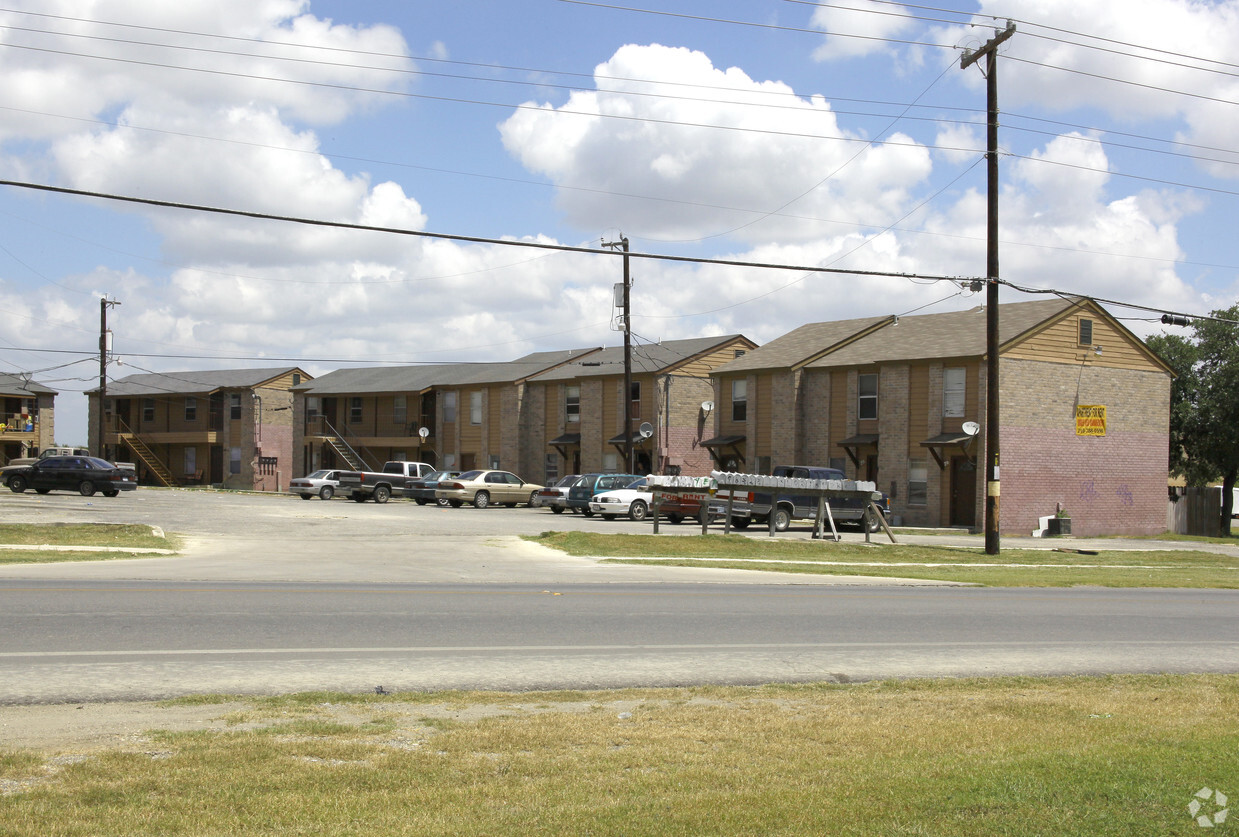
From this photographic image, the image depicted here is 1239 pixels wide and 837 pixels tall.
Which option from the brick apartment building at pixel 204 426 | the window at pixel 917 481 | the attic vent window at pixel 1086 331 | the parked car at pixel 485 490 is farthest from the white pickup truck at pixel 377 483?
the attic vent window at pixel 1086 331

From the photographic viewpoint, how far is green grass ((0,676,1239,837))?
16.9 feet

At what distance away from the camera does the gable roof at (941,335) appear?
126ft

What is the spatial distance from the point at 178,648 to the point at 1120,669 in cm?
901

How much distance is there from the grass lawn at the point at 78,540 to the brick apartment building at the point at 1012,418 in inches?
991

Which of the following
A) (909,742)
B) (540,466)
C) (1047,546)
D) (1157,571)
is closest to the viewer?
(909,742)

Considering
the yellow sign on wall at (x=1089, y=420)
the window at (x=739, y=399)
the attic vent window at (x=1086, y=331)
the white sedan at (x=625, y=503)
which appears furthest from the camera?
the window at (x=739, y=399)

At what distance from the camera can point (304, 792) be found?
5.59 meters

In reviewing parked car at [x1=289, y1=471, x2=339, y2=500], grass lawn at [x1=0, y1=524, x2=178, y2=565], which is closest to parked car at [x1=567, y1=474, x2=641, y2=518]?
parked car at [x1=289, y1=471, x2=339, y2=500]

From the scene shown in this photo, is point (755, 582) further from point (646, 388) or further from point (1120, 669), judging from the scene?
point (646, 388)

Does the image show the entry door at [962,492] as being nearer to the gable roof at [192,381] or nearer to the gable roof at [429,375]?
the gable roof at [429,375]

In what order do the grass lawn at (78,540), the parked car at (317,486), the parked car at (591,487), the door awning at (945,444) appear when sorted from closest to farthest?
the grass lawn at (78,540) → the door awning at (945,444) → the parked car at (591,487) → the parked car at (317,486)

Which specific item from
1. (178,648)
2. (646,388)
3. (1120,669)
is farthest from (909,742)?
(646,388)

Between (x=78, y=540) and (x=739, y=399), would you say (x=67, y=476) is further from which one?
(x=739, y=399)

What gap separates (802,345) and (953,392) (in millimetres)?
9967
